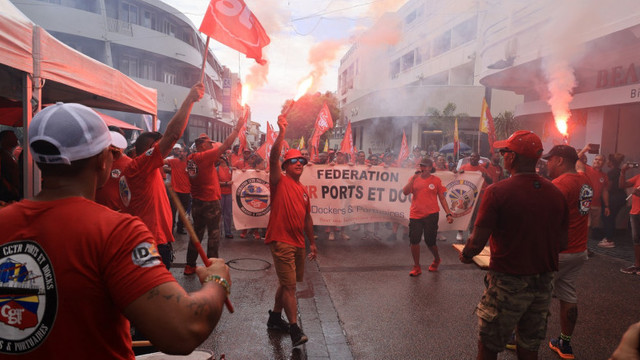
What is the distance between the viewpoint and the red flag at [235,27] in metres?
4.24

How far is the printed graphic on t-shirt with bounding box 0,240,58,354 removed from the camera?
1228 millimetres

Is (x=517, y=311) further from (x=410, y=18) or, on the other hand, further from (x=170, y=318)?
(x=410, y=18)

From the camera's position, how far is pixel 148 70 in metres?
28.6

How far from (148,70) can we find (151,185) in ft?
91.6

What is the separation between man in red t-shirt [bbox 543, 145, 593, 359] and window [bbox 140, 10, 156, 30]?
96.7 feet

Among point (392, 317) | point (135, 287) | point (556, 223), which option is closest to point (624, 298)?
point (392, 317)

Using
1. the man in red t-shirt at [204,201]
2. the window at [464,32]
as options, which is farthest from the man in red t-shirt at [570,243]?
the window at [464,32]

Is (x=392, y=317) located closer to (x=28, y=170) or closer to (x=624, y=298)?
(x=624, y=298)

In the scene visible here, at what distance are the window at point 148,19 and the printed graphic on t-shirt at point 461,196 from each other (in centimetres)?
2620

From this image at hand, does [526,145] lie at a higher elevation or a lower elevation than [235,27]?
lower

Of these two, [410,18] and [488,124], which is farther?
[410,18]

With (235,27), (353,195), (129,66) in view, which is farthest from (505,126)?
(129,66)

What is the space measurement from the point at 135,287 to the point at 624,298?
6824mm

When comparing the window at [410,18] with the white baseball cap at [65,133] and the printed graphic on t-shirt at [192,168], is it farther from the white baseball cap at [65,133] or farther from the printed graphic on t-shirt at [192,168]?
the white baseball cap at [65,133]
